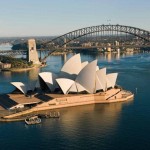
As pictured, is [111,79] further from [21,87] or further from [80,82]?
[21,87]

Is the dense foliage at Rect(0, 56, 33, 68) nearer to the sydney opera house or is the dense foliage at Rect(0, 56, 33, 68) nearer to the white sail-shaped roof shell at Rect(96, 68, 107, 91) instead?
the sydney opera house

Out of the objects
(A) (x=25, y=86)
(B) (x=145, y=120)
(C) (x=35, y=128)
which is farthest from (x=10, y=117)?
(B) (x=145, y=120)

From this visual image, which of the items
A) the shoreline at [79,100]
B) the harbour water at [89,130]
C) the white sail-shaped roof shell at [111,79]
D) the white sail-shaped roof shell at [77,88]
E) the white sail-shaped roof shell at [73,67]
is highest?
the white sail-shaped roof shell at [73,67]

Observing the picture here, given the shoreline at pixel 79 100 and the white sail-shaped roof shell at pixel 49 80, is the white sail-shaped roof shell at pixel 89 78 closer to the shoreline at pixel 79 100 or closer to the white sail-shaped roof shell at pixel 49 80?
the shoreline at pixel 79 100

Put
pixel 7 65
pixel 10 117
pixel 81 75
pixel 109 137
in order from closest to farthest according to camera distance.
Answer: pixel 109 137, pixel 10 117, pixel 81 75, pixel 7 65

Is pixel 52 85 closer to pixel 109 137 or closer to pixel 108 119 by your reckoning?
pixel 108 119

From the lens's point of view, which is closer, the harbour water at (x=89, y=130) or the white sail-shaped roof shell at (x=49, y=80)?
the harbour water at (x=89, y=130)

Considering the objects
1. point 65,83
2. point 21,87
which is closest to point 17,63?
point 21,87

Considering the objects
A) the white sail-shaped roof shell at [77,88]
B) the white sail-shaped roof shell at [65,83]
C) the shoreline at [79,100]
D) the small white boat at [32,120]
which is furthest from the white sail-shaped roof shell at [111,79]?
the small white boat at [32,120]
